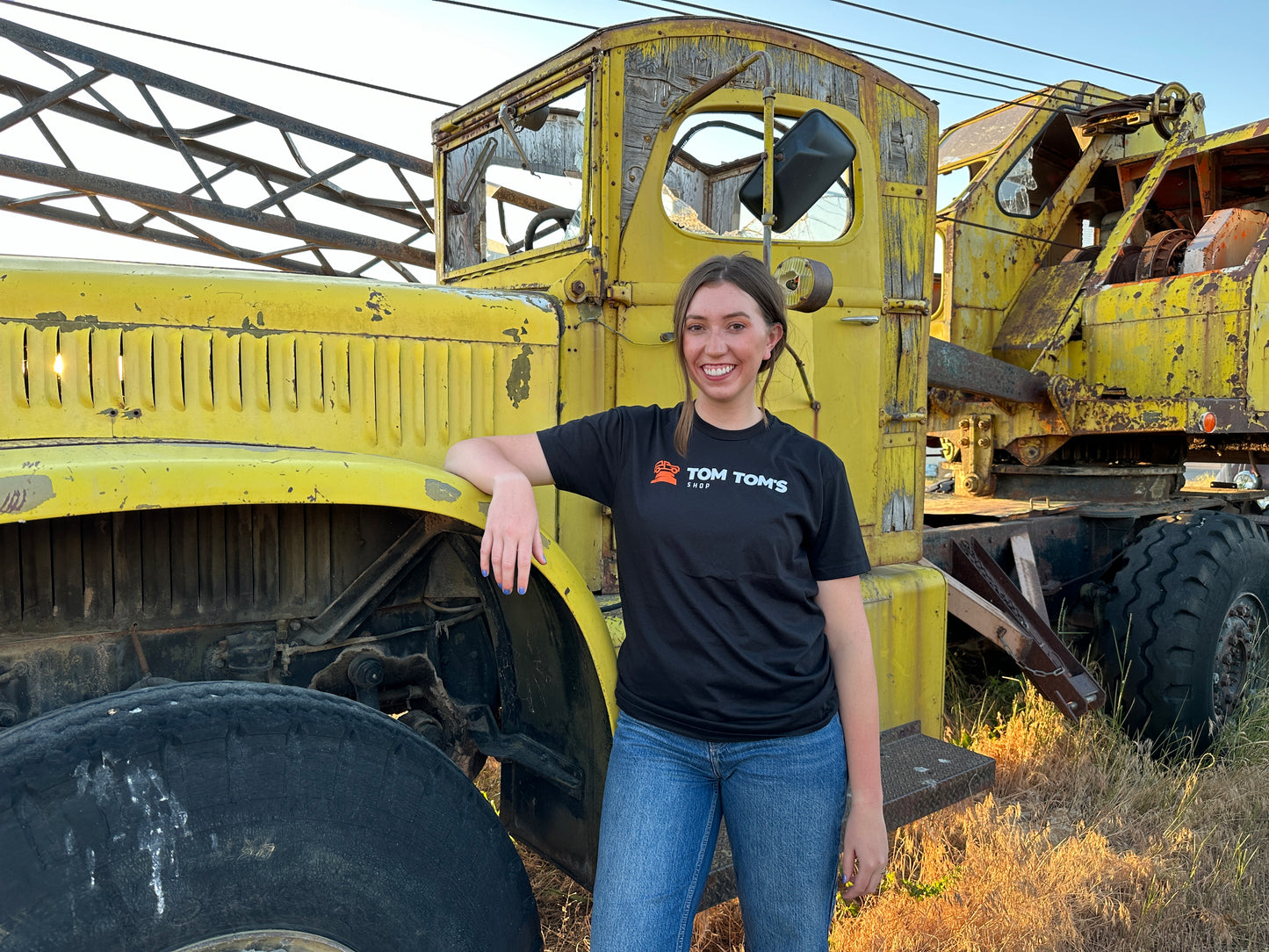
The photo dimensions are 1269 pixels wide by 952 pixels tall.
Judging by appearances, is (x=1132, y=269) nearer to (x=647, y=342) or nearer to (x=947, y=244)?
(x=947, y=244)

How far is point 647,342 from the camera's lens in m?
2.58

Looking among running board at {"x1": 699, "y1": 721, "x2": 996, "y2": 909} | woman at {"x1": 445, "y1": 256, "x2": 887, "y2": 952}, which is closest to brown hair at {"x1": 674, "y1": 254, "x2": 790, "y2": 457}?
woman at {"x1": 445, "y1": 256, "x2": 887, "y2": 952}

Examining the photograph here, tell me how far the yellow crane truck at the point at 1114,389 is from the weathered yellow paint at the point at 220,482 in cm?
233

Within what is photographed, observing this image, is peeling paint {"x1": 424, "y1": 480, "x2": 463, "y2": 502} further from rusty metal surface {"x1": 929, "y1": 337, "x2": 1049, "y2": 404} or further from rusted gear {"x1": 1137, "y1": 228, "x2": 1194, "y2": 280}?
rusted gear {"x1": 1137, "y1": 228, "x2": 1194, "y2": 280}

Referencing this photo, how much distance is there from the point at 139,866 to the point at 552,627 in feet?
3.33

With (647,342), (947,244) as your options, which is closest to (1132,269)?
(947,244)

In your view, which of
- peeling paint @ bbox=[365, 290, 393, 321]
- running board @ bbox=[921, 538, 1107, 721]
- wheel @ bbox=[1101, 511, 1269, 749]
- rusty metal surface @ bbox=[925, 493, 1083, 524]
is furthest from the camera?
rusty metal surface @ bbox=[925, 493, 1083, 524]

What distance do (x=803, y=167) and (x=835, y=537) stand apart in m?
0.96

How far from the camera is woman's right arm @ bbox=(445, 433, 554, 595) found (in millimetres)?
1771

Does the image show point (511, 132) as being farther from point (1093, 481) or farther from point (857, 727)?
point (1093, 481)

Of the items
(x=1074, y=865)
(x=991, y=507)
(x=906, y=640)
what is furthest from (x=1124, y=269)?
(x=1074, y=865)

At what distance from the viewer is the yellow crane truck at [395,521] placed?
4.88ft

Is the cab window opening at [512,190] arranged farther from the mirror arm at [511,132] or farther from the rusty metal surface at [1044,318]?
the rusty metal surface at [1044,318]

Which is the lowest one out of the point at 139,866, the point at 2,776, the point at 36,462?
the point at 139,866
